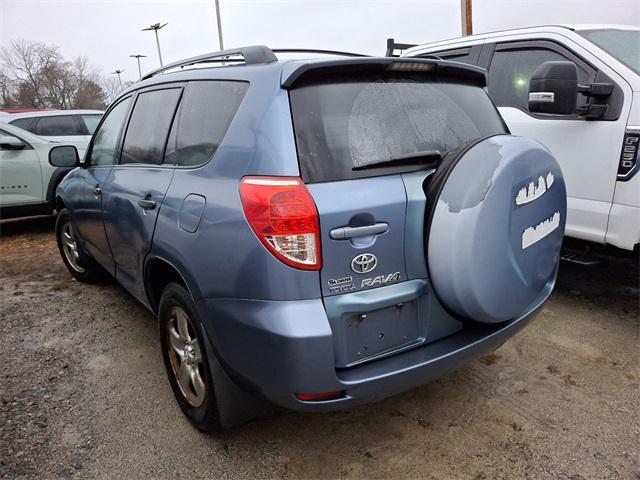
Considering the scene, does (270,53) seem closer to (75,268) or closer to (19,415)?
(19,415)

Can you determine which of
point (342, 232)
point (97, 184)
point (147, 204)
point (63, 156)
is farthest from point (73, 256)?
point (342, 232)

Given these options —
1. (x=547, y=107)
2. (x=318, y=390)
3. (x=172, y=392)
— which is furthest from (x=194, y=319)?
(x=547, y=107)

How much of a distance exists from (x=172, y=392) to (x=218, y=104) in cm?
167

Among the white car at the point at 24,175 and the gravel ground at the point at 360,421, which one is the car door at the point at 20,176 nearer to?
the white car at the point at 24,175

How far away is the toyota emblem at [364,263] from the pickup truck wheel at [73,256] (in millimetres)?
3330

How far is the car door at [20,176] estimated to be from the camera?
22.1ft

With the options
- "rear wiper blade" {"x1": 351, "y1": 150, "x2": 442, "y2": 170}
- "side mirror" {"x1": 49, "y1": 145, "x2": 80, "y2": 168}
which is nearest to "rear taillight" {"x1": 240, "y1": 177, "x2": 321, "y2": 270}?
"rear wiper blade" {"x1": 351, "y1": 150, "x2": 442, "y2": 170}

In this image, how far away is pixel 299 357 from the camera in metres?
1.79

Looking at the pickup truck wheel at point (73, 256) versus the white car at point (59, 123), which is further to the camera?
the white car at point (59, 123)

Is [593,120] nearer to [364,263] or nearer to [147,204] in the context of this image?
[364,263]

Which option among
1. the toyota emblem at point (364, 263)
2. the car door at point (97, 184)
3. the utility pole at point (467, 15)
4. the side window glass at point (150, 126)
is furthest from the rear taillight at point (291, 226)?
the utility pole at point (467, 15)

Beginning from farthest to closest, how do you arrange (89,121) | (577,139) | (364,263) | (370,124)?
(89,121) < (577,139) < (370,124) < (364,263)

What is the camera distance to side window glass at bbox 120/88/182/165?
9.06ft

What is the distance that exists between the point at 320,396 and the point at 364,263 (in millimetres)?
533
